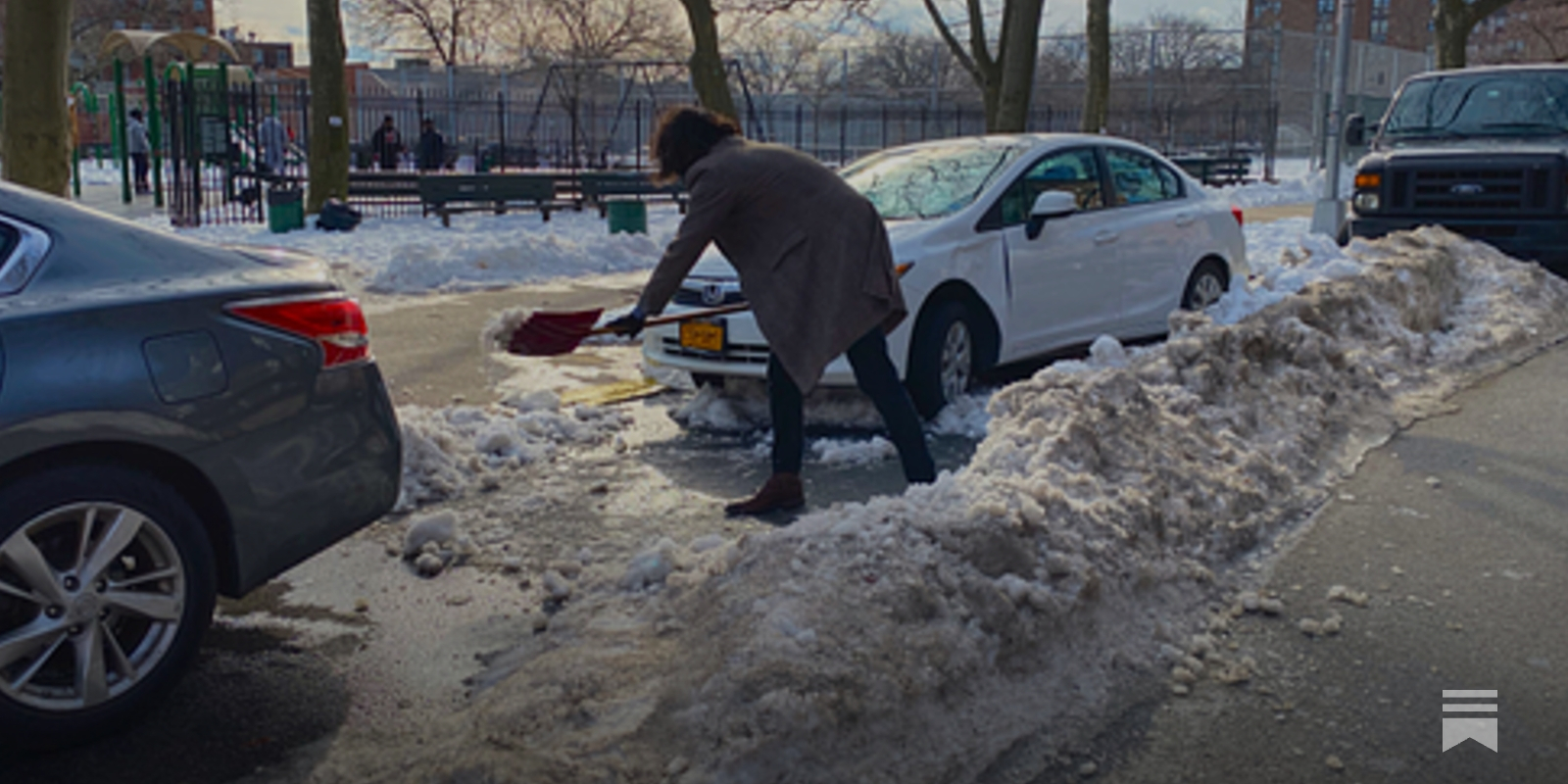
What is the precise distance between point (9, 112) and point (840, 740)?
9626 mm

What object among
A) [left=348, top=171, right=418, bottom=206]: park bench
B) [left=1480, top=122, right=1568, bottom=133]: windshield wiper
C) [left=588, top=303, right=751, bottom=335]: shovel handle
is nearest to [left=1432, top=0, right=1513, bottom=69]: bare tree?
[left=1480, top=122, right=1568, bottom=133]: windshield wiper

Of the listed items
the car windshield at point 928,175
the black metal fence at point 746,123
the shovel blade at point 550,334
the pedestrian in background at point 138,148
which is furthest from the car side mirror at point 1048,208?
the pedestrian in background at point 138,148

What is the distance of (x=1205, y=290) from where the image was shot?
9.38m

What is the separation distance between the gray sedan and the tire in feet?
12.4

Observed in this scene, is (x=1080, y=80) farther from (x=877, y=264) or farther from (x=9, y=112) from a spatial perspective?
(x=877, y=264)

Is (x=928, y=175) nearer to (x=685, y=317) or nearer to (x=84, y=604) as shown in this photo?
(x=685, y=317)

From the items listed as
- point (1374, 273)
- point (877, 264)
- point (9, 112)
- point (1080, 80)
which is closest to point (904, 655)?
point (877, 264)

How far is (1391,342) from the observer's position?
8570 mm

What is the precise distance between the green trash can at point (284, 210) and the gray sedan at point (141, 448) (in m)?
15.0

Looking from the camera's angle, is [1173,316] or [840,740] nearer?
[840,740]

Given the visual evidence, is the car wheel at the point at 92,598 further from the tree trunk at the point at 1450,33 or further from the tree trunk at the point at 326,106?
the tree trunk at the point at 1450,33

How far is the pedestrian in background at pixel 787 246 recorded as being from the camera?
5.14m

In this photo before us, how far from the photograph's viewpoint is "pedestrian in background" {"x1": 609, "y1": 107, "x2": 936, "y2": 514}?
5137 mm

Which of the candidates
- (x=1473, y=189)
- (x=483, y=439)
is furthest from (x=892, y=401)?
(x=1473, y=189)
